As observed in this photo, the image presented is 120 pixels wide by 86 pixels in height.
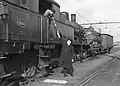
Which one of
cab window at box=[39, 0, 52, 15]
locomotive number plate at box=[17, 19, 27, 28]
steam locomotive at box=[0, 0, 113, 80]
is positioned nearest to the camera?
steam locomotive at box=[0, 0, 113, 80]

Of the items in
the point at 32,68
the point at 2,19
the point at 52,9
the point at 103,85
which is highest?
the point at 52,9

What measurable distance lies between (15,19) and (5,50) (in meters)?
1.18

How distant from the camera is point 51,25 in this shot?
9781 millimetres

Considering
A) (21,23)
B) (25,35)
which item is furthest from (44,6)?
(21,23)

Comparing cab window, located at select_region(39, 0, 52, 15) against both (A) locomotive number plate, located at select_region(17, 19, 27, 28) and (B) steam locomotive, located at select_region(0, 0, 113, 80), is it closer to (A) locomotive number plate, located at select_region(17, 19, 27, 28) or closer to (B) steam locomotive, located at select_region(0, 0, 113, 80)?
(B) steam locomotive, located at select_region(0, 0, 113, 80)

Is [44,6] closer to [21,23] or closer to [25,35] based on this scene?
[25,35]

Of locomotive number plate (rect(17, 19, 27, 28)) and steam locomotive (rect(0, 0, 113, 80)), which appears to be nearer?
steam locomotive (rect(0, 0, 113, 80))

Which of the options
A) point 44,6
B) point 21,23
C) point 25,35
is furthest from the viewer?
point 44,6

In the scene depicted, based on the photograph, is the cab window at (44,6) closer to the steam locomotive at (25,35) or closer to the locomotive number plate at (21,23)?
the steam locomotive at (25,35)

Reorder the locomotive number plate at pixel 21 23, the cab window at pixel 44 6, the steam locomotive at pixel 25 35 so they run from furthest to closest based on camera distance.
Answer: the cab window at pixel 44 6
the locomotive number plate at pixel 21 23
the steam locomotive at pixel 25 35

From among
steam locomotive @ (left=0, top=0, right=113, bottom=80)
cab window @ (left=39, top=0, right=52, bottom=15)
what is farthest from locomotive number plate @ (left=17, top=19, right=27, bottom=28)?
cab window @ (left=39, top=0, right=52, bottom=15)

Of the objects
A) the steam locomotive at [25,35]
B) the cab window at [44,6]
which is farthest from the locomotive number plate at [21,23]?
the cab window at [44,6]

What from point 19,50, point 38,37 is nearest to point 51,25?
point 38,37

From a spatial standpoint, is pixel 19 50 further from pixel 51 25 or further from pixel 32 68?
pixel 51 25
